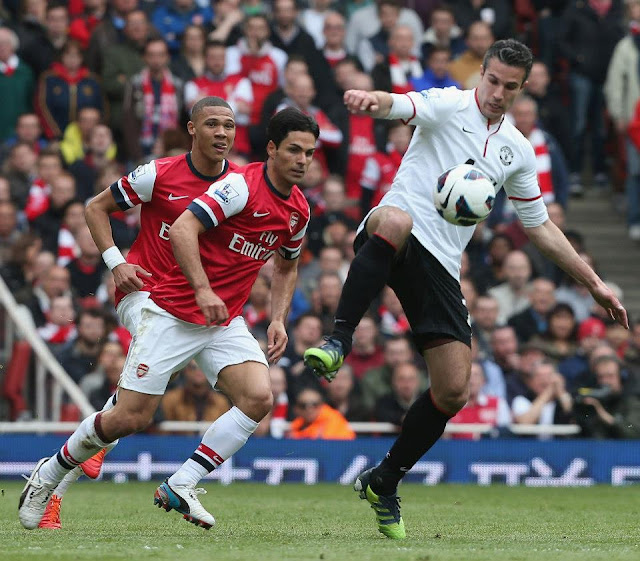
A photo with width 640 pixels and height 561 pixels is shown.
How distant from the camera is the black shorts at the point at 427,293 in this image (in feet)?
29.4

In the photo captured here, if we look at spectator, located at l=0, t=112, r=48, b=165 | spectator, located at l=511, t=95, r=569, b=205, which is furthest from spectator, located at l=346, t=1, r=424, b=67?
spectator, located at l=0, t=112, r=48, b=165

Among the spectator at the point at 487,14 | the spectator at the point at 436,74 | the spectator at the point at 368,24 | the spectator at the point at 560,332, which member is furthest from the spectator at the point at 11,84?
the spectator at the point at 560,332

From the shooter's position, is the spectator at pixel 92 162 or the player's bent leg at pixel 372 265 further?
the spectator at pixel 92 162

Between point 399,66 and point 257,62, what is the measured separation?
5.60 ft

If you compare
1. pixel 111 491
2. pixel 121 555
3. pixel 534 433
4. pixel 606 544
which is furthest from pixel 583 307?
pixel 121 555

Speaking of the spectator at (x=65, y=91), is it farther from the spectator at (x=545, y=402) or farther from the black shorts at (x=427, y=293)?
the black shorts at (x=427, y=293)

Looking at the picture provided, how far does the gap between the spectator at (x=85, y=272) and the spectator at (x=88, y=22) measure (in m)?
3.73

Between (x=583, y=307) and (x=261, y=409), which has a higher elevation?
(x=261, y=409)

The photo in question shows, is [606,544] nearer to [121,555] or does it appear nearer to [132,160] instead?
[121,555]

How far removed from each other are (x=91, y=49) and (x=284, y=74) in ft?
7.85

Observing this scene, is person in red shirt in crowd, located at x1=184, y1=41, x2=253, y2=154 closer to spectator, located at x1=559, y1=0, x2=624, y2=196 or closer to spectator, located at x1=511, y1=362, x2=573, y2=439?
spectator, located at x1=559, y1=0, x2=624, y2=196

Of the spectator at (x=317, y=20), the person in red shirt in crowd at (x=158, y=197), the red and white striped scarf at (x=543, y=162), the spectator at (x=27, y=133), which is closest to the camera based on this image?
the person in red shirt in crowd at (x=158, y=197)

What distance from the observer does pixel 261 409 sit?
9156 mm

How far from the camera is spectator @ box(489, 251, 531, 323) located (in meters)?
16.5
